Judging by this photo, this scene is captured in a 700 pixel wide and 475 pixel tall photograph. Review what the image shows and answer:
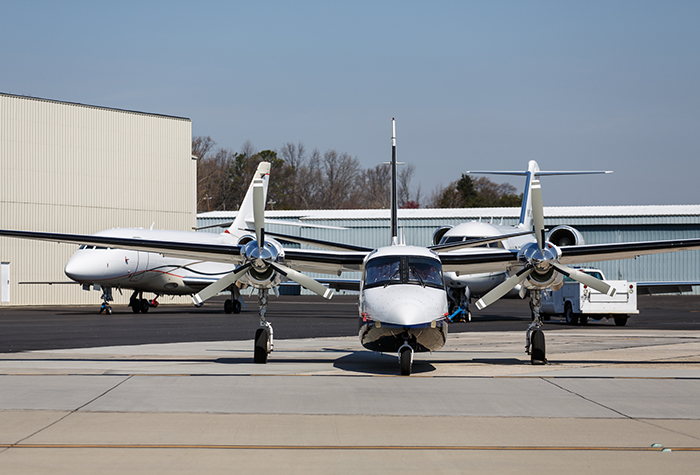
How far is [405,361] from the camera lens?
12.3m

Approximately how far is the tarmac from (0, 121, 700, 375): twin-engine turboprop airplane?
2.17 ft

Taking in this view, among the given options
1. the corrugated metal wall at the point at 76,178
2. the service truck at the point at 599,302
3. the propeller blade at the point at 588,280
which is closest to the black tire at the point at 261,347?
the propeller blade at the point at 588,280

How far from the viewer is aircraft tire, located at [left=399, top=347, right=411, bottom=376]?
40.2ft

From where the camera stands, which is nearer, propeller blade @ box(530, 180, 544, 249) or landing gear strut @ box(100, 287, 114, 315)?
propeller blade @ box(530, 180, 544, 249)

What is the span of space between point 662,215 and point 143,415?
49.3 m

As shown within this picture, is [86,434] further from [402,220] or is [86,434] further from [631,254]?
[402,220]

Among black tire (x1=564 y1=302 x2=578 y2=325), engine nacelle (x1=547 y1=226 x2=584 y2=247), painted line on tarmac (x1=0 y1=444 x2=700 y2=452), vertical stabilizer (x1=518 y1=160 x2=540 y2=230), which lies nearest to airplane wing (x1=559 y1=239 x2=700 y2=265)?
painted line on tarmac (x1=0 y1=444 x2=700 y2=452)

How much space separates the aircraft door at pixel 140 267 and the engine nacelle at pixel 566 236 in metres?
17.6

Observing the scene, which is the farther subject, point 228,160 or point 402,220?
point 228,160

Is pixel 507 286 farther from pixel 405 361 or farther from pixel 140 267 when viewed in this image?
pixel 140 267

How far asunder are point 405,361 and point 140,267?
2437 centimetres

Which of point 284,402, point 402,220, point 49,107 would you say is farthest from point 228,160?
point 284,402

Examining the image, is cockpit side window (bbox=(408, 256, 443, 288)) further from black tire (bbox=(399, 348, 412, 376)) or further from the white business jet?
the white business jet

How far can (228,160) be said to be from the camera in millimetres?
95812
